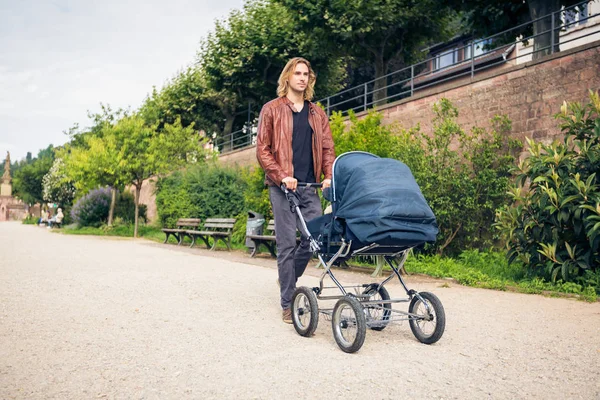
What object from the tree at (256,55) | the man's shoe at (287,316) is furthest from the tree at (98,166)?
the man's shoe at (287,316)

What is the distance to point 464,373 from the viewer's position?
3402 millimetres

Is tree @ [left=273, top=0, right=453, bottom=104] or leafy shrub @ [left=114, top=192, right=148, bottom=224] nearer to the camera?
tree @ [left=273, top=0, right=453, bottom=104]

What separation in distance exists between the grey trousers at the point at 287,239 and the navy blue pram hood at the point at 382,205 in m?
0.75

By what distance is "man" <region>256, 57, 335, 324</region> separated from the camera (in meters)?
4.86

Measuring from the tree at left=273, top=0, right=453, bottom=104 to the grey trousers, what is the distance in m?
14.3

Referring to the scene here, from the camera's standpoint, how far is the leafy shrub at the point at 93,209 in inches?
1152

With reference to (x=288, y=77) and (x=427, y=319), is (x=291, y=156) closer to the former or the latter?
(x=288, y=77)

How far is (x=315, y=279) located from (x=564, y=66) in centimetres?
654

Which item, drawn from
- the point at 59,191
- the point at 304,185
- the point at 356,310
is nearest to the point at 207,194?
the point at 304,185

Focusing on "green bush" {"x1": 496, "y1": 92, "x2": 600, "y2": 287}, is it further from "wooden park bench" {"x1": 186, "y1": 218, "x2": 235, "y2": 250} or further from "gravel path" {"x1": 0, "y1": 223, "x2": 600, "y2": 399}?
"wooden park bench" {"x1": 186, "y1": 218, "x2": 235, "y2": 250}

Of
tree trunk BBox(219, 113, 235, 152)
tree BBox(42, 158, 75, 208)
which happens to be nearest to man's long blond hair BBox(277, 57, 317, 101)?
tree trunk BBox(219, 113, 235, 152)

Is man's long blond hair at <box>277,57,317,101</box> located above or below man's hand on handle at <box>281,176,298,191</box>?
above

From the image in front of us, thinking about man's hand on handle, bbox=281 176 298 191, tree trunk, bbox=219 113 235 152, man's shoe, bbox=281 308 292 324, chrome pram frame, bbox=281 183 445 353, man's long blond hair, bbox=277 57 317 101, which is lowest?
man's shoe, bbox=281 308 292 324

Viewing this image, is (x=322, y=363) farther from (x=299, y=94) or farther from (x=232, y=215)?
(x=232, y=215)
